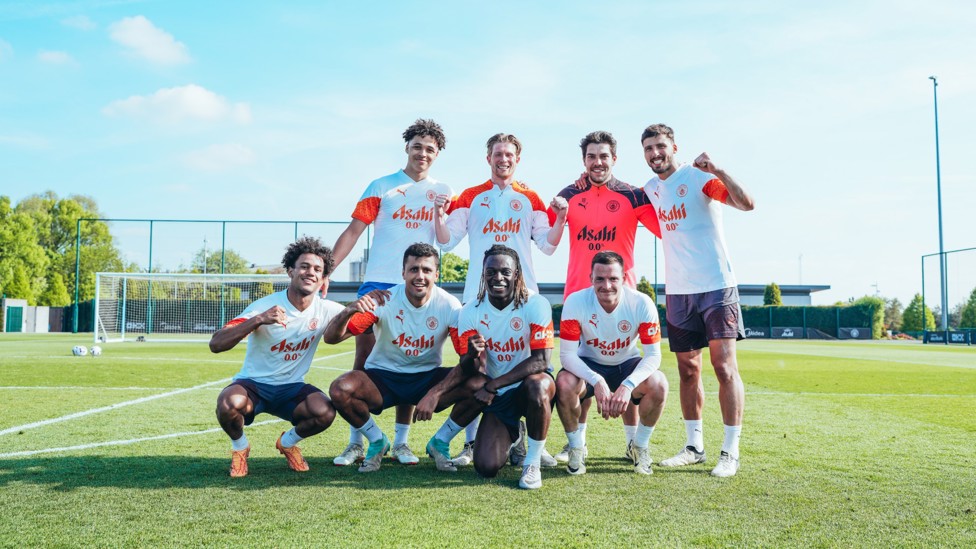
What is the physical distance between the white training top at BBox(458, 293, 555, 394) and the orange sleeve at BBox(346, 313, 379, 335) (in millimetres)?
594

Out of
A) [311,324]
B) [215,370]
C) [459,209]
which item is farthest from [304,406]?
[215,370]

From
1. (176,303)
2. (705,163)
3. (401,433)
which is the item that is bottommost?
(401,433)

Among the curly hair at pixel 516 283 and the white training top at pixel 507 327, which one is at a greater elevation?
the curly hair at pixel 516 283

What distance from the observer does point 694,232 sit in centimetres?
465

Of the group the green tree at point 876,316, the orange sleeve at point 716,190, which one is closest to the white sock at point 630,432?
the orange sleeve at point 716,190

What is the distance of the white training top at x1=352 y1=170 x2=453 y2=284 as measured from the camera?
504cm

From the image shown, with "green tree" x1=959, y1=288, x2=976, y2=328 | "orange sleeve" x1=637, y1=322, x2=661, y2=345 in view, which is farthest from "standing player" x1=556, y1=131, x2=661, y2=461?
"green tree" x1=959, y1=288, x2=976, y2=328

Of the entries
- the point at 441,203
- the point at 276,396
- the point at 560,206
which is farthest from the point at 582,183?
the point at 276,396

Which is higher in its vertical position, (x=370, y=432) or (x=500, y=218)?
(x=500, y=218)

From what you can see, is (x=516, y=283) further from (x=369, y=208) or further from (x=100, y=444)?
(x=100, y=444)

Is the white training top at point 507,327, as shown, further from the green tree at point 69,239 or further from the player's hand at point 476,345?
the green tree at point 69,239

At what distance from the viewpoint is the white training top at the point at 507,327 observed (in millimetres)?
4254

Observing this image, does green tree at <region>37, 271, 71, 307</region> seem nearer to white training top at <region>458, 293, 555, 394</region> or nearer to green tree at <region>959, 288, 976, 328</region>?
white training top at <region>458, 293, 555, 394</region>

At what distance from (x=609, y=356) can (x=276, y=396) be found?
218 centimetres
